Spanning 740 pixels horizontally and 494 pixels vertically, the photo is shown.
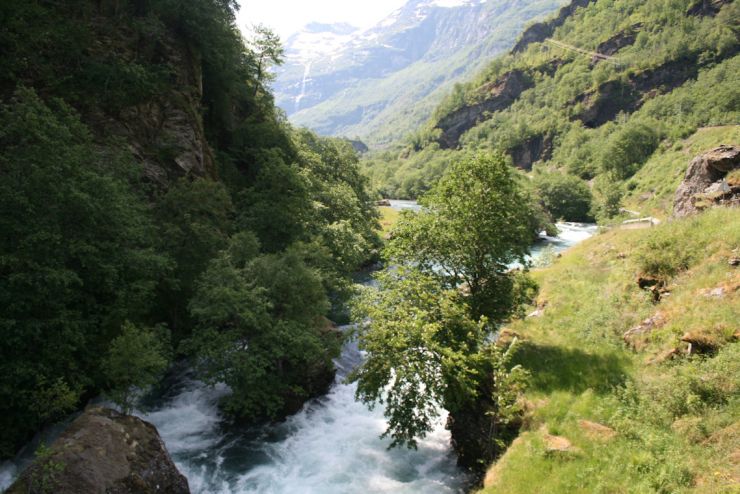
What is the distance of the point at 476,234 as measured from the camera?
78.8 feet

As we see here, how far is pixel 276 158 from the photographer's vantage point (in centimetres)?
4394

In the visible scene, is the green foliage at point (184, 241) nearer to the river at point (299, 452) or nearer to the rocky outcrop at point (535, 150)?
the river at point (299, 452)

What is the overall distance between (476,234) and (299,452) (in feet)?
48.0

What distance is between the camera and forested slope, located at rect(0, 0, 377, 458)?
62.3ft

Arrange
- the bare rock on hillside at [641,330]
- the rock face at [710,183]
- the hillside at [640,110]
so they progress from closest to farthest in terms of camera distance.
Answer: the bare rock on hillside at [641,330], the rock face at [710,183], the hillside at [640,110]

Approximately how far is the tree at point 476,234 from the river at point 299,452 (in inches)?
300

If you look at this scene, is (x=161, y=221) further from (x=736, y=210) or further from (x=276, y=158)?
(x=736, y=210)

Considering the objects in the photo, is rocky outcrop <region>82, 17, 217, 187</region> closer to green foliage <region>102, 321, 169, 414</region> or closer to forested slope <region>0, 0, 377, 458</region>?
forested slope <region>0, 0, 377, 458</region>

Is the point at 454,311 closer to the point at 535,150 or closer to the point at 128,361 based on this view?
the point at 128,361

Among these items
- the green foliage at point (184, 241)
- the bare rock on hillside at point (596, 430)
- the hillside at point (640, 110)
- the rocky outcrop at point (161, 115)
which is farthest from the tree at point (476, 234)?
the hillside at point (640, 110)

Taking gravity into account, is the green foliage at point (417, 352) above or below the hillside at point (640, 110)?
below

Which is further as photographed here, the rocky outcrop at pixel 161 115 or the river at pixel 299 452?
the rocky outcrop at pixel 161 115

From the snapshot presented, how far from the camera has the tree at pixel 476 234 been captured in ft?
78.5

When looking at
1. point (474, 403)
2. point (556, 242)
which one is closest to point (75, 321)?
point (474, 403)
